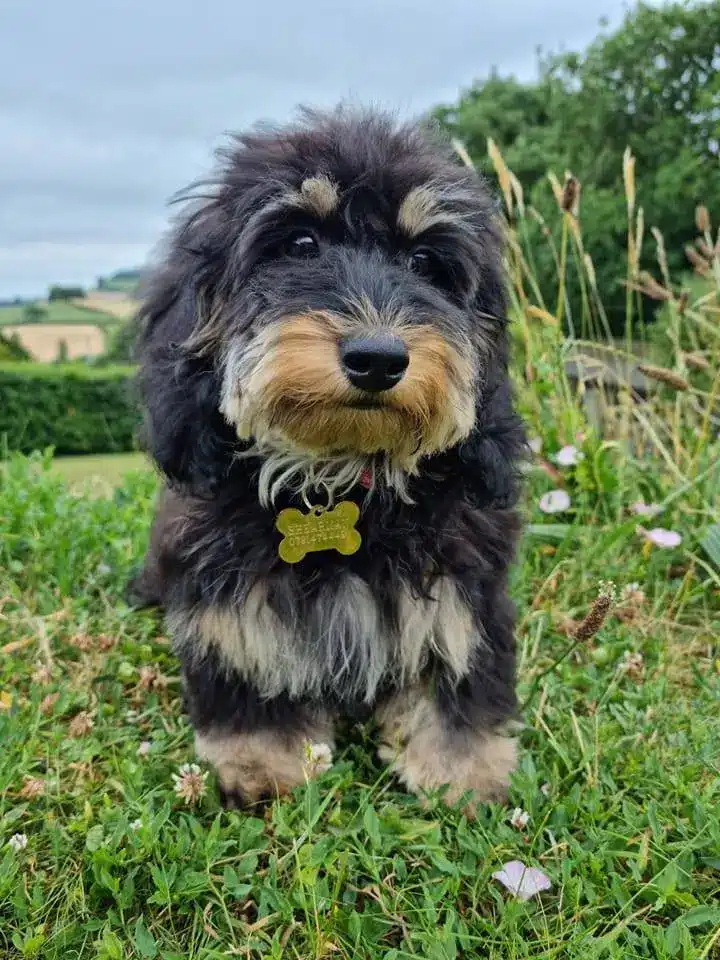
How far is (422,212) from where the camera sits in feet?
6.99

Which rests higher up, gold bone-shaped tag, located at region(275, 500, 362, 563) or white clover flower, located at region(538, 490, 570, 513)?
gold bone-shaped tag, located at region(275, 500, 362, 563)

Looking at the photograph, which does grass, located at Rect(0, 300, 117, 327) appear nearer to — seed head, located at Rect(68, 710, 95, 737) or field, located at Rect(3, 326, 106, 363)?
field, located at Rect(3, 326, 106, 363)

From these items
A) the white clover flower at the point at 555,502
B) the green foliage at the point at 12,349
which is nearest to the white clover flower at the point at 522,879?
the white clover flower at the point at 555,502

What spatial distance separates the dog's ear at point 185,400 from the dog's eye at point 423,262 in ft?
1.97

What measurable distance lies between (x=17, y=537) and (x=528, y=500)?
246 centimetres

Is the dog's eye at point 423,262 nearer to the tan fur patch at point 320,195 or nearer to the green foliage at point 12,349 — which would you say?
the tan fur patch at point 320,195

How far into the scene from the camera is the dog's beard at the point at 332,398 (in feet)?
6.14

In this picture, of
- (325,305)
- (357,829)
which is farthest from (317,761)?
(325,305)

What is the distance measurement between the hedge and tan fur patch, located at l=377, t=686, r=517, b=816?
1694 centimetres

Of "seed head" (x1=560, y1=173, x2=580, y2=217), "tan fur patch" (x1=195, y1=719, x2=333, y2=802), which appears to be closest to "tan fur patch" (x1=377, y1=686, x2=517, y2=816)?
"tan fur patch" (x1=195, y1=719, x2=333, y2=802)

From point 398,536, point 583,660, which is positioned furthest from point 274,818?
point 583,660

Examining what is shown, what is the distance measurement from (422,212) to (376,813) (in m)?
1.65

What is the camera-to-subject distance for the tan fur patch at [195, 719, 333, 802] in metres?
2.31

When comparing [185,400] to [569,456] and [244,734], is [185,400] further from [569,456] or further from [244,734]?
[569,456]
